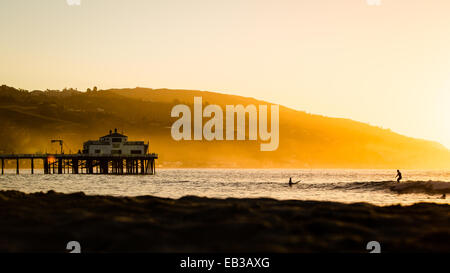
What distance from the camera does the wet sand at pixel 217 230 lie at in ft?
51.6

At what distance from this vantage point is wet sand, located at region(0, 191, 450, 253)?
15742mm

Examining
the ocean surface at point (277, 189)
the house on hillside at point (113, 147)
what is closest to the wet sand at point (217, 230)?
the ocean surface at point (277, 189)

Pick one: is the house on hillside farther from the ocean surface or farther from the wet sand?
the wet sand

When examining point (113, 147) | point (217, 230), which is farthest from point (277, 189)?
point (113, 147)

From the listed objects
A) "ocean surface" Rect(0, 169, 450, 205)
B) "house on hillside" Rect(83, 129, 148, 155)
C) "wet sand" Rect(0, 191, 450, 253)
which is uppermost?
"house on hillside" Rect(83, 129, 148, 155)

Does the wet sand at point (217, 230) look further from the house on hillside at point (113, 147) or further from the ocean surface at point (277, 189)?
the house on hillside at point (113, 147)

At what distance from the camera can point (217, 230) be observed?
56.7 ft

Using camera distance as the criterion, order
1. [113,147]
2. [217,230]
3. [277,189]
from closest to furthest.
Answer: [217,230], [277,189], [113,147]

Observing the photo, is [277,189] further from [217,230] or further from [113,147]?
[113,147]

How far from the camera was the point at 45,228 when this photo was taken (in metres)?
17.6

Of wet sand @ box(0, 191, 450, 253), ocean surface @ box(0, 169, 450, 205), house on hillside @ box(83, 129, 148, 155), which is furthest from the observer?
house on hillside @ box(83, 129, 148, 155)

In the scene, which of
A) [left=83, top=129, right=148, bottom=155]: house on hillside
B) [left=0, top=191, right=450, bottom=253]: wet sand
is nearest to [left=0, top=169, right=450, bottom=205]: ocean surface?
[left=0, top=191, right=450, bottom=253]: wet sand

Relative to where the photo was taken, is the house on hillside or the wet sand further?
the house on hillside
